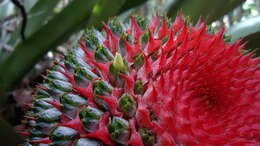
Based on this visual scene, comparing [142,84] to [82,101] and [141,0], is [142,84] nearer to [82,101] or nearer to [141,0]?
[82,101]

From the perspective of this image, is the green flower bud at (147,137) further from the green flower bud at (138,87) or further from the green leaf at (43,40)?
the green leaf at (43,40)

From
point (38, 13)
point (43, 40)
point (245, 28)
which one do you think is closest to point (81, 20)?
point (43, 40)

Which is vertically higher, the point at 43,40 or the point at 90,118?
the point at 43,40

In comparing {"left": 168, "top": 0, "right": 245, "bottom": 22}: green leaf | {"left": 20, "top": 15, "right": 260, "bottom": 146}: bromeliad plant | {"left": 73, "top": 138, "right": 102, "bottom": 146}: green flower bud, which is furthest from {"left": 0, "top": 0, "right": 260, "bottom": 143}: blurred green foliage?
{"left": 73, "top": 138, "right": 102, "bottom": 146}: green flower bud

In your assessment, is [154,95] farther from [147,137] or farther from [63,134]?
[63,134]

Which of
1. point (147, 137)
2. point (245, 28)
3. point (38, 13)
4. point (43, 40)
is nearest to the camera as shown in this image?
point (147, 137)

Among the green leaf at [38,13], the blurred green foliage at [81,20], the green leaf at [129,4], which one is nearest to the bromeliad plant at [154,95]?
the blurred green foliage at [81,20]

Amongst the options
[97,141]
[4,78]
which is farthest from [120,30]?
[4,78]
